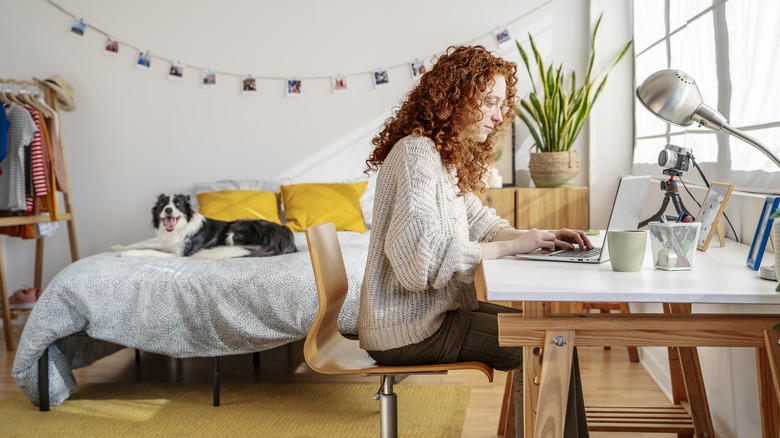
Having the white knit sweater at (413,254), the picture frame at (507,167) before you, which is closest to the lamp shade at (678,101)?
the white knit sweater at (413,254)

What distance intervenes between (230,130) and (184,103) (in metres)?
0.34

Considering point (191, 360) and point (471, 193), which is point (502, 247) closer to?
point (471, 193)

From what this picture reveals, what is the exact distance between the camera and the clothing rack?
365 cm

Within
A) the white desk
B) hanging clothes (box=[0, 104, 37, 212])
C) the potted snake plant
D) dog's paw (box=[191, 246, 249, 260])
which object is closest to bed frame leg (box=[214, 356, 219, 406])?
dog's paw (box=[191, 246, 249, 260])

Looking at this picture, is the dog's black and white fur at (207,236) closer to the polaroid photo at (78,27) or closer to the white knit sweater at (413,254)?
the white knit sweater at (413,254)

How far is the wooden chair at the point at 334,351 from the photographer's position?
164cm

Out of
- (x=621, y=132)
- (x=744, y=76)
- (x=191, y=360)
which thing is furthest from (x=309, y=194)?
(x=744, y=76)

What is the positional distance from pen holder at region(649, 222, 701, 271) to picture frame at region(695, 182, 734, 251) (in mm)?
377

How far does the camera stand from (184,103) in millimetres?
4402

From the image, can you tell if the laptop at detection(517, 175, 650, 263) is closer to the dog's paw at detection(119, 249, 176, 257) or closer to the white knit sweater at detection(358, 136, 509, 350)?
the white knit sweater at detection(358, 136, 509, 350)

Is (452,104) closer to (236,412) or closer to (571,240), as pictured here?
(571,240)

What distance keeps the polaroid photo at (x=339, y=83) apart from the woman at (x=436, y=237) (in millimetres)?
2617

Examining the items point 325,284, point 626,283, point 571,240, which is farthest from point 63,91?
point 626,283

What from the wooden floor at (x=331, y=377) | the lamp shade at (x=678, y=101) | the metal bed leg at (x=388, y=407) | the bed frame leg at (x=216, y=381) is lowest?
the wooden floor at (x=331, y=377)
